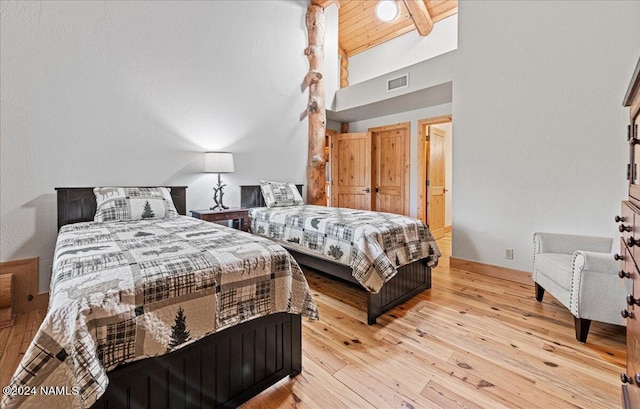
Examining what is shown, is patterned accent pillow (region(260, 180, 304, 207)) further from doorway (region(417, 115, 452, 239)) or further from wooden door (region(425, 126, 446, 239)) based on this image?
wooden door (region(425, 126, 446, 239))

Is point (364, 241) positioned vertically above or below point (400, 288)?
above

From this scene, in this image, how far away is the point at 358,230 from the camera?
2.26 meters

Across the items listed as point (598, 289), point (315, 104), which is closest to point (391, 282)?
point (598, 289)

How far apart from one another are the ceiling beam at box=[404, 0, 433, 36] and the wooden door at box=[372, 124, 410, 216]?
70.1 inches

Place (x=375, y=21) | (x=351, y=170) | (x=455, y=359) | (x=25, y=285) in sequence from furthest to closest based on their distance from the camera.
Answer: (x=375, y=21)
(x=351, y=170)
(x=25, y=285)
(x=455, y=359)

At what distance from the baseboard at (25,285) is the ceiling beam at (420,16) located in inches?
234

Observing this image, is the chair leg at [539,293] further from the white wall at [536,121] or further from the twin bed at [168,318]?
the twin bed at [168,318]

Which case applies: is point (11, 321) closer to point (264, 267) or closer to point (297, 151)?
point (264, 267)

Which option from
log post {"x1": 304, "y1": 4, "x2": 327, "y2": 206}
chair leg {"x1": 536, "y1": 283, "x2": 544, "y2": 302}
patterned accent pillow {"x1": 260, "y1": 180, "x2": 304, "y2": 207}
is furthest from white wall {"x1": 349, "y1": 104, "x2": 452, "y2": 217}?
chair leg {"x1": 536, "y1": 283, "x2": 544, "y2": 302}

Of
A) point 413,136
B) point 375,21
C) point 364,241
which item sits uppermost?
point 375,21

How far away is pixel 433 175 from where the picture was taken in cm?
510

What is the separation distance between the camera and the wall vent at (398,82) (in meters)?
3.98

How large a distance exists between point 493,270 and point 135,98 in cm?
423

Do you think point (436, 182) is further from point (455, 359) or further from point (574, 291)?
point (455, 359)
